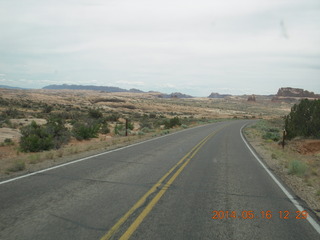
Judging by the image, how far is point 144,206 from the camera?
19.7 ft

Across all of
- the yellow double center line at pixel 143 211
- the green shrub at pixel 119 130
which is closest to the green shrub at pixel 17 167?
the yellow double center line at pixel 143 211

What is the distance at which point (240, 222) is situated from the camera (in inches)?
215

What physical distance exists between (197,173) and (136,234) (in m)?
5.40

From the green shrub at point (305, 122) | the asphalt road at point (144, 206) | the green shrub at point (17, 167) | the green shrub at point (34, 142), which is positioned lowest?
the green shrub at point (34, 142)

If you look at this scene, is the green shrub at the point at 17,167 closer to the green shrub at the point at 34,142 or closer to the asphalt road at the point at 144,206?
the asphalt road at the point at 144,206

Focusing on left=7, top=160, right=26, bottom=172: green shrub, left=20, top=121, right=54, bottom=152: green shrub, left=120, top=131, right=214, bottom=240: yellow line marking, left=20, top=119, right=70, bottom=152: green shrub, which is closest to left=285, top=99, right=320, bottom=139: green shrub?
left=20, top=119, right=70, bottom=152: green shrub

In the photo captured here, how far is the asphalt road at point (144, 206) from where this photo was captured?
15.8 ft

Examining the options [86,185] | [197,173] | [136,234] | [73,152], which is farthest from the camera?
[73,152]

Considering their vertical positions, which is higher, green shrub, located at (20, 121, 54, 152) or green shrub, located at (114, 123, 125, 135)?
green shrub, located at (20, 121, 54, 152)

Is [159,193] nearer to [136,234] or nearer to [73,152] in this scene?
[136,234]

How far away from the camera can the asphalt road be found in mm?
4805

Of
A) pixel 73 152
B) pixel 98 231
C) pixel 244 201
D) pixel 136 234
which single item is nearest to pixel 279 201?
pixel 244 201

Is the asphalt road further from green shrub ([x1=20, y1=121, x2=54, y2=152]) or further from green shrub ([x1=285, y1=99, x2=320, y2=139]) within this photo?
green shrub ([x1=285, y1=99, x2=320, y2=139])

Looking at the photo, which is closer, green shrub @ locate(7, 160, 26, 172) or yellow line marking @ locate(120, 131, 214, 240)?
yellow line marking @ locate(120, 131, 214, 240)
